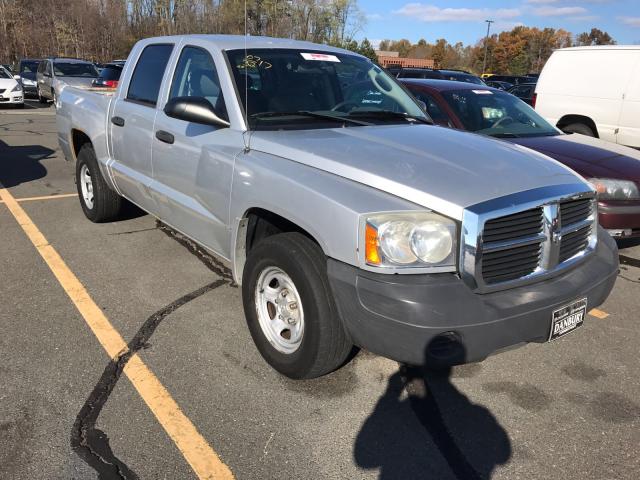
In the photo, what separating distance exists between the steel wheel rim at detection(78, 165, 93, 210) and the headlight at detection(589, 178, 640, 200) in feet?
16.4

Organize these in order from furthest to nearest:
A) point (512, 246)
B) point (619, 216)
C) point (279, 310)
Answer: point (619, 216)
point (279, 310)
point (512, 246)

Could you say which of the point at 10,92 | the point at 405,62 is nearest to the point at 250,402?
the point at 10,92

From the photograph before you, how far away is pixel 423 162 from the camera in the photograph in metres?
2.83

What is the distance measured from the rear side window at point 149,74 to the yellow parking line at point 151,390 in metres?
1.59

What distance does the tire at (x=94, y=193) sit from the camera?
216 inches

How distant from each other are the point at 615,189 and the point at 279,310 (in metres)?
3.51

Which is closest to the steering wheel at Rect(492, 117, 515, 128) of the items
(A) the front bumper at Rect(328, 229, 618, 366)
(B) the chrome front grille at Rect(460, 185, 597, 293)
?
(B) the chrome front grille at Rect(460, 185, 597, 293)

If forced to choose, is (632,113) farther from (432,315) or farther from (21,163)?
(21,163)

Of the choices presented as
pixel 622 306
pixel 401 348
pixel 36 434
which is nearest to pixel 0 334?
pixel 36 434

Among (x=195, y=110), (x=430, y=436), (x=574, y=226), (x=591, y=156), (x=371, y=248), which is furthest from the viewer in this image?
(x=591, y=156)

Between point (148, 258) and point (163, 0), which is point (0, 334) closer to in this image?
point (148, 258)

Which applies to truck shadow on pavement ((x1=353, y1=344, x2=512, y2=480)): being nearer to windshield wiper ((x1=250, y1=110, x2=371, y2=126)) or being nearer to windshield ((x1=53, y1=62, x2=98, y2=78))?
windshield wiper ((x1=250, y1=110, x2=371, y2=126))

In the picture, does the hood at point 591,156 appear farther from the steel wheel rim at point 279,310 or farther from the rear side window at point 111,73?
the rear side window at point 111,73

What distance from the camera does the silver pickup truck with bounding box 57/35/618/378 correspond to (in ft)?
8.05
